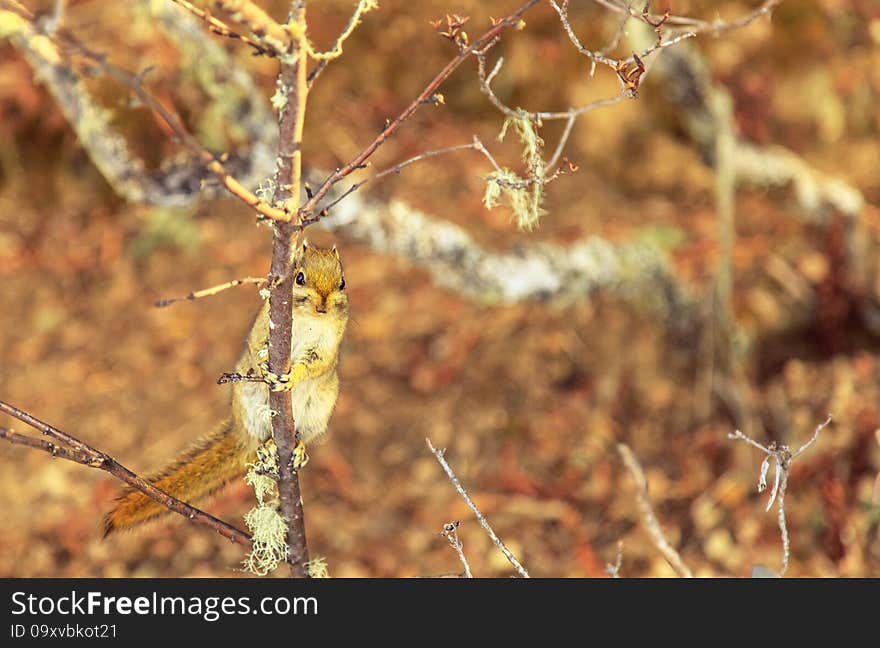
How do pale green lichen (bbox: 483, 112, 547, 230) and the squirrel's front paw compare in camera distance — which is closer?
pale green lichen (bbox: 483, 112, 547, 230)

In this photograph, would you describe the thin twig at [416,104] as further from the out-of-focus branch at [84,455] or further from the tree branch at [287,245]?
the out-of-focus branch at [84,455]

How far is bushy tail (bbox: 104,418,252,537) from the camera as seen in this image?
7.14ft

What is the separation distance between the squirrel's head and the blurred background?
5.63 ft

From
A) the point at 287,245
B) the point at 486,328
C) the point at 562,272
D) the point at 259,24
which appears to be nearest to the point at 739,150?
the point at 562,272

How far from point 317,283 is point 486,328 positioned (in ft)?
8.88

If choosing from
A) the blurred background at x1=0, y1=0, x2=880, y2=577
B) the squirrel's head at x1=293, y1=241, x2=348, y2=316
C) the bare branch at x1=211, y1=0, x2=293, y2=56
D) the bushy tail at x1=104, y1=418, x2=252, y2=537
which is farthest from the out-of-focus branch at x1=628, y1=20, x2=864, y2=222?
the bare branch at x1=211, y1=0, x2=293, y2=56

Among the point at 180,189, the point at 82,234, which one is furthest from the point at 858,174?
the point at 82,234

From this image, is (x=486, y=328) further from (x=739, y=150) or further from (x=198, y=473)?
(x=198, y=473)

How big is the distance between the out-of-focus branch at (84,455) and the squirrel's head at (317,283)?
61 centimetres

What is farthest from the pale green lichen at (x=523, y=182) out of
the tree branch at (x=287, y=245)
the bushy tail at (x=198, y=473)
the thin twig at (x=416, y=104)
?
the bushy tail at (x=198, y=473)

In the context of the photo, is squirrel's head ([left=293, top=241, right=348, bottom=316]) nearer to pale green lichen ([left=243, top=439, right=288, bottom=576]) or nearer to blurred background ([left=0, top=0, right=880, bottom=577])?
pale green lichen ([left=243, top=439, right=288, bottom=576])

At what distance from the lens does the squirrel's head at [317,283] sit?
7.61 ft

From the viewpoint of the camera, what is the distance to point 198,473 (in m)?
2.43
